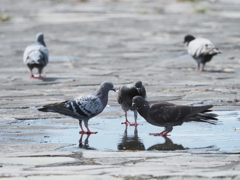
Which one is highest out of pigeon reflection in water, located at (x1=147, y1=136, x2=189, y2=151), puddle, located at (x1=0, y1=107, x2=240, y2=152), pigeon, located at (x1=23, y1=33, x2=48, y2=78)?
pigeon, located at (x1=23, y1=33, x2=48, y2=78)

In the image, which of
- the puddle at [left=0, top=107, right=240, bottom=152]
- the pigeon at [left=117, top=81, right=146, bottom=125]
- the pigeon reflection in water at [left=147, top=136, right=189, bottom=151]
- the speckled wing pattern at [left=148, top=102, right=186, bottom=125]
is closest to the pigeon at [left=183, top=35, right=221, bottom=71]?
the puddle at [left=0, top=107, right=240, bottom=152]

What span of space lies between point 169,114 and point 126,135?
2.10ft

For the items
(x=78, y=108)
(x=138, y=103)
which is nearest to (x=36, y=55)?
(x=78, y=108)

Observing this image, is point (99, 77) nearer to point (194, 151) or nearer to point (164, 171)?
point (194, 151)

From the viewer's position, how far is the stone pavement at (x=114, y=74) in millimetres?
5512

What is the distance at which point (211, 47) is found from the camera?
1334cm

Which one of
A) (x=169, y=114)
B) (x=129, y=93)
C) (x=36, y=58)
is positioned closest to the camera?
(x=169, y=114)

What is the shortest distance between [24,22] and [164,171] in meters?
22.2

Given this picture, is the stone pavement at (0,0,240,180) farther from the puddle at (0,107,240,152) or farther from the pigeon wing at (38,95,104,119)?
the pigeon wing at (38,95,104,119)

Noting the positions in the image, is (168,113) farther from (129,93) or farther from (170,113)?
(129,93)

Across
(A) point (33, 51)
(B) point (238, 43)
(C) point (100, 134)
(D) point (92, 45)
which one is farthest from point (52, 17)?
(C) point (100, 134)

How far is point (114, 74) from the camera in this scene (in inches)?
494

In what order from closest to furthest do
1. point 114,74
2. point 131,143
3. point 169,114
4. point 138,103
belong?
1. point 131,143
2. point 169,114
3. point 138,103
4. point 114,74

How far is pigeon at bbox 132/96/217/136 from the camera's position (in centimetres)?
716
